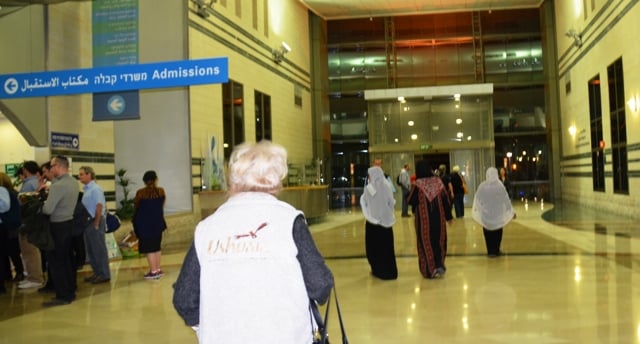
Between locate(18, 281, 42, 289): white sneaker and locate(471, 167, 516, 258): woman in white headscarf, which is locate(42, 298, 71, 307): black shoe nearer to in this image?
locate(18, 281, 42, 289): white sneaker

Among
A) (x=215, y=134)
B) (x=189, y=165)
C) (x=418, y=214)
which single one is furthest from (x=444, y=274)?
(x=215, y=134)

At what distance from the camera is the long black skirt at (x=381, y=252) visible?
23.5 feet

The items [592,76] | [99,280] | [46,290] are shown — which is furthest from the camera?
[592,76]

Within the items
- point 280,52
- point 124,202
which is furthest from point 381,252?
point 280,52

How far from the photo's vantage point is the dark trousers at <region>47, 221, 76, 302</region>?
6.29 m

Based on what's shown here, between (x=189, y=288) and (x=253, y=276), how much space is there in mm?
252

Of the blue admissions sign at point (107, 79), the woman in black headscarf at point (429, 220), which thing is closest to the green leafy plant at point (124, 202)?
the blue admissions sign at point (107, 79)

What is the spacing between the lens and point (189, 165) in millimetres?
13195

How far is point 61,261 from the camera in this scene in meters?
6.35

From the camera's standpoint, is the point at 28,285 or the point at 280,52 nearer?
the point at 28,285

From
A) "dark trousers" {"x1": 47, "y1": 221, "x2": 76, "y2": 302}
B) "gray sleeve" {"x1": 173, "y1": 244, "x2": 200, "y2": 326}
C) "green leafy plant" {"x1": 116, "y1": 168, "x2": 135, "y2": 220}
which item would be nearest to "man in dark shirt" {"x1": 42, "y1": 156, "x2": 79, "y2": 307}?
"dark trousers" {"x1": 47, "y1": 221, "x2": 76, "y2": 302}

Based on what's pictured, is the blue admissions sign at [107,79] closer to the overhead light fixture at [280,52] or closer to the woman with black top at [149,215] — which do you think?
the woman with black top at [149,215]

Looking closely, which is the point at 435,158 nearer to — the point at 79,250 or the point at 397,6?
the point at 397,6

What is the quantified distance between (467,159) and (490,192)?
13.9 metres
